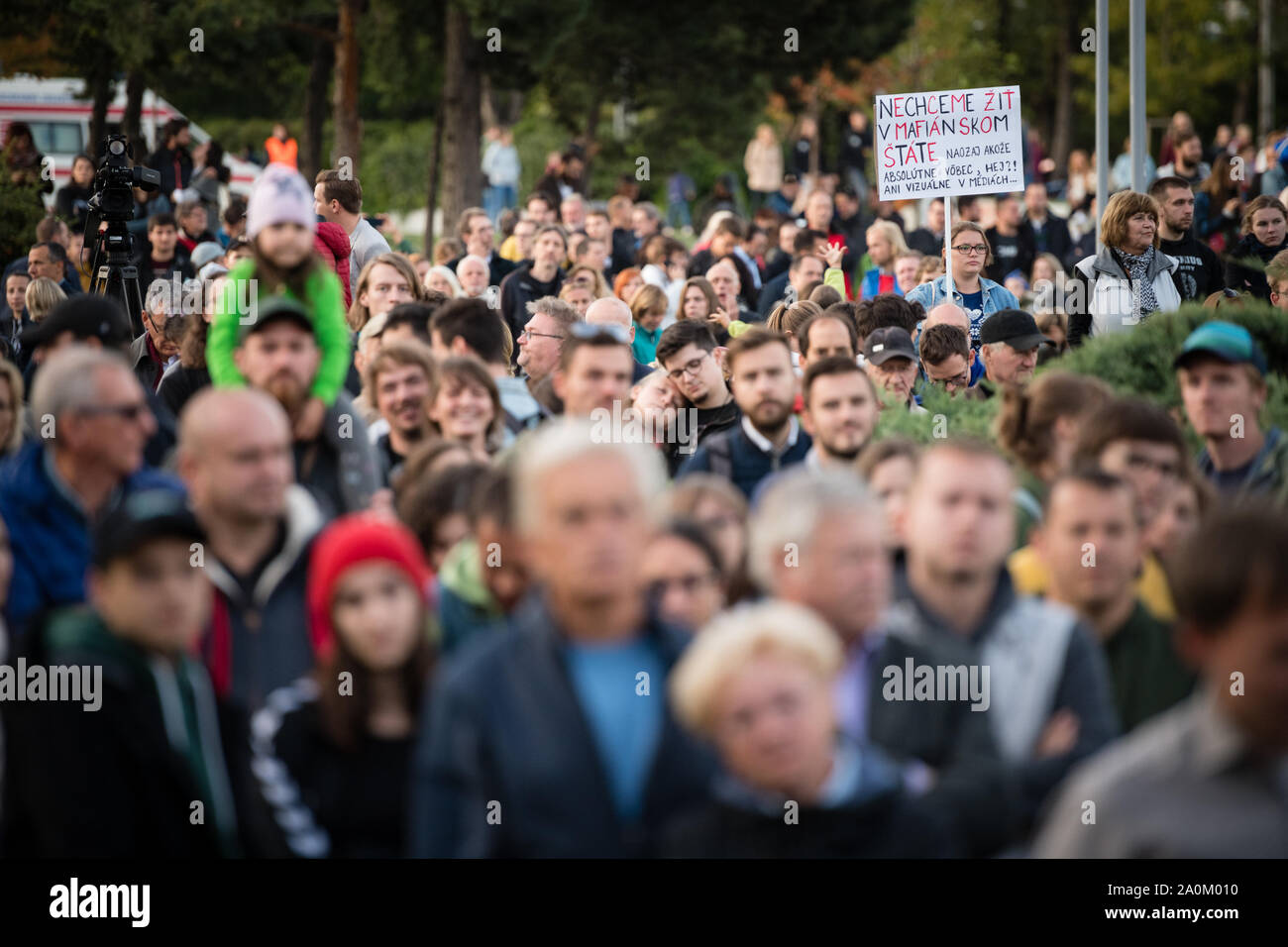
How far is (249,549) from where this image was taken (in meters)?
5.24

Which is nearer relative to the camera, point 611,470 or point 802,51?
point 611,470

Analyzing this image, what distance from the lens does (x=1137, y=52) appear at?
572 inches

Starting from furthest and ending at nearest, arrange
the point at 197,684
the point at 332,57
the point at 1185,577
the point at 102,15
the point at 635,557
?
the point at 332,57 → the point at 102,15 → the point at 197,684 → the point at 635,557 → the point at 1185,577

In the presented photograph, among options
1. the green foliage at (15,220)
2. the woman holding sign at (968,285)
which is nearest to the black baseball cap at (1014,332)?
the woman holding sign at (968,285)

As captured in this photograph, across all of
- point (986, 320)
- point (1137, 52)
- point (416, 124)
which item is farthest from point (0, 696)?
point (416, 124)

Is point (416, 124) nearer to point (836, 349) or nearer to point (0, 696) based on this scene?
point (836, 349)

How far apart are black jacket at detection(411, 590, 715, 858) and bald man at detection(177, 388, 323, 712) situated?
1.04 meters

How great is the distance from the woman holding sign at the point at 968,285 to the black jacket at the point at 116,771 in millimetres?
8825

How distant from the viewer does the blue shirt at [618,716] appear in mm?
4188

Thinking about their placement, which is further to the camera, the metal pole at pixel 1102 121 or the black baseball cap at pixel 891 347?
the metal pole at pixel 1102 121

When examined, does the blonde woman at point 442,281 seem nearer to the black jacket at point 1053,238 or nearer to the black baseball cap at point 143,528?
the black baseball cap at point 143,528

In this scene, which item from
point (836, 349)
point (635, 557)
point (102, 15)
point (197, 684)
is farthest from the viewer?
point (102, 15)

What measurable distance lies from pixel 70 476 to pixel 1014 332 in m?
5.37
